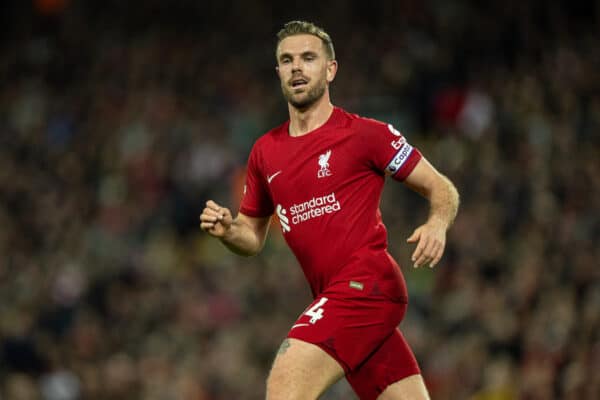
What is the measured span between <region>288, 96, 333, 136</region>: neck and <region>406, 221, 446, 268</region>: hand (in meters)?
0.87

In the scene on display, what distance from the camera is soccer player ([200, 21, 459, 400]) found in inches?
218

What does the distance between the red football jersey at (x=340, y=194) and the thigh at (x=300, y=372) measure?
43 centimetres

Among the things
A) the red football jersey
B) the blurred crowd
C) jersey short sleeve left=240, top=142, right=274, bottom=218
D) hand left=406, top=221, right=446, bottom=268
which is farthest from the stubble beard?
the blurred crowd

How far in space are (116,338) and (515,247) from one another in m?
4.84

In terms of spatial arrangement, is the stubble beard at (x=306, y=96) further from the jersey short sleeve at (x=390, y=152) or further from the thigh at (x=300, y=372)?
the thigh at (x=300, y=372)

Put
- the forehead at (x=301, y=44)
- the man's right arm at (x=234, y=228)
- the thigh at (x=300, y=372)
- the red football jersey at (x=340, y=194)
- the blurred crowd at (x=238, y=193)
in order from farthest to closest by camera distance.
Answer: the blurred crowd at (x=238, y=193) → the forehead at (x=301, y=44) → the red football jersey at (x=340, y=194) → the man's right arm at (x=234, y=228) → the thigh at (x=300, y=372)

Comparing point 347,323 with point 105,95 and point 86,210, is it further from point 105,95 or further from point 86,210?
point 105,95

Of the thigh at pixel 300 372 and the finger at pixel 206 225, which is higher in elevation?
the finger at pixel 206 225

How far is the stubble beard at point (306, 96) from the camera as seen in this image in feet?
18.9

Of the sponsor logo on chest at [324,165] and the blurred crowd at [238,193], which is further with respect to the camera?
the blurred crowd at [238,193]

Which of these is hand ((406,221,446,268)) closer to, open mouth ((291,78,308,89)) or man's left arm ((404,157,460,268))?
man's left arm ((404,157,460,268))

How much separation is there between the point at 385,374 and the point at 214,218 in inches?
46.2

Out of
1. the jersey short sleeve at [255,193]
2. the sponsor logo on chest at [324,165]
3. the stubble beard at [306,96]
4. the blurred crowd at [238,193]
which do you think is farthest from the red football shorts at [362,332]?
the blurred crowd at [238,193]

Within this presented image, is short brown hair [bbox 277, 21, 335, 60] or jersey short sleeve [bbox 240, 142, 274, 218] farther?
jersey short sleeve [bbox 240, 142, 274, 218]
